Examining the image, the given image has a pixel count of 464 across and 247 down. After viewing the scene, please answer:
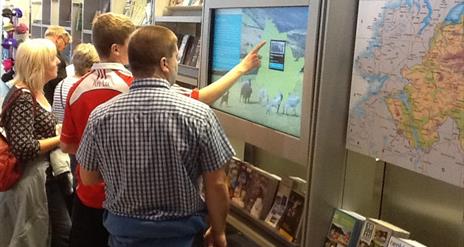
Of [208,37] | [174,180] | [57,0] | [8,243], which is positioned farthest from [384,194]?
[57,0]

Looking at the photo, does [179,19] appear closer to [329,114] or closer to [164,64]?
[164,64]

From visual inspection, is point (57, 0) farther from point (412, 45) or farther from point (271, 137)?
point (412, 45)

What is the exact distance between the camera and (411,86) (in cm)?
169

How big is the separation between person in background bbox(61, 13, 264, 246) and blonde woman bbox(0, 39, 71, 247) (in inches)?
23.0

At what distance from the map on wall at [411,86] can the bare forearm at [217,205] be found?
47 cm

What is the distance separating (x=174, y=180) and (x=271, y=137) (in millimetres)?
474

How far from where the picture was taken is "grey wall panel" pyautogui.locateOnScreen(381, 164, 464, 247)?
5.91 feet

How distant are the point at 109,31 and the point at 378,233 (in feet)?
4.36

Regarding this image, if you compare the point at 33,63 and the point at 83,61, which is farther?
the point at 83,61

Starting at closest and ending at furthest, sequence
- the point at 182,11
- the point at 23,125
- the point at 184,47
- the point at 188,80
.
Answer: the point at 23,125, the point at 188,80, the point at 184,47, the point at 182,11

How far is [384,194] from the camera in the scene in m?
2.08

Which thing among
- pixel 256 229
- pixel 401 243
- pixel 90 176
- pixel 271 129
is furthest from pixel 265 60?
pixel 401 243

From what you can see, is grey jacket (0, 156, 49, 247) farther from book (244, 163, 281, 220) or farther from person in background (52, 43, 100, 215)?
book (244, 163, 281, 220)

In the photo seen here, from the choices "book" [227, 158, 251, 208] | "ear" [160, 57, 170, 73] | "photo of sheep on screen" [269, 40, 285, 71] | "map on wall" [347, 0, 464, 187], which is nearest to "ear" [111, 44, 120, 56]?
"ear" [160, 57, 170, 73]
